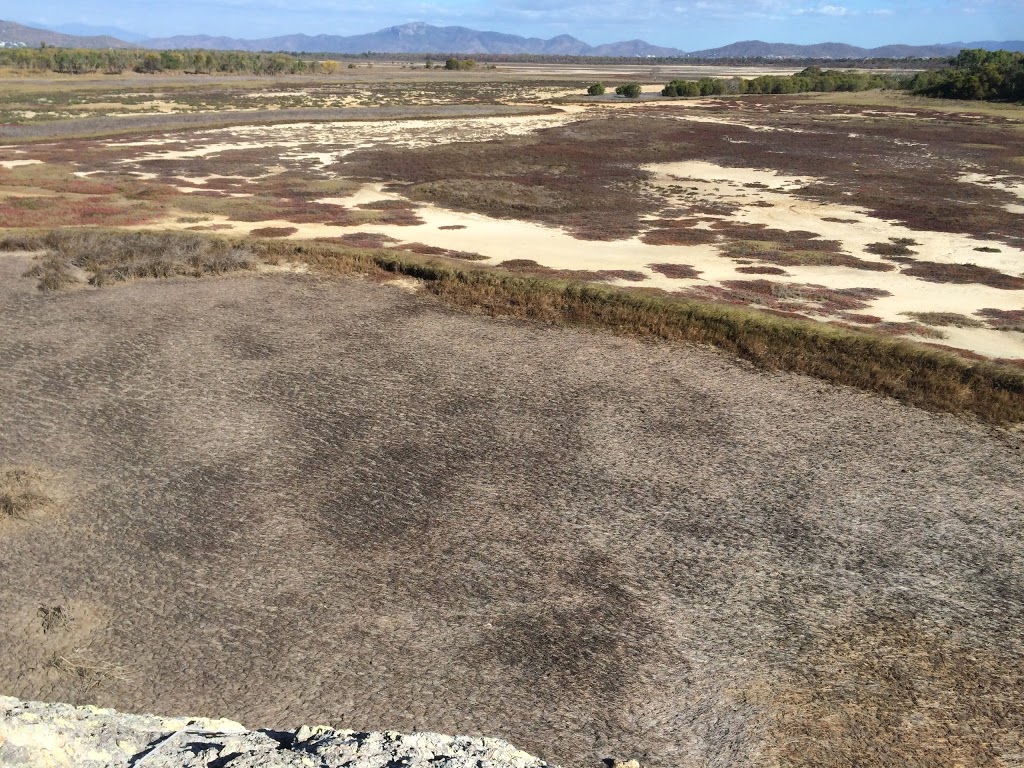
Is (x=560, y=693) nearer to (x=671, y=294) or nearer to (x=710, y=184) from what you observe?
(x=671, y=294)

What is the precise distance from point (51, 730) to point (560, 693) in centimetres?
649

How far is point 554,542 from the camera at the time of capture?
15031 mm

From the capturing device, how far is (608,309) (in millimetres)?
27703

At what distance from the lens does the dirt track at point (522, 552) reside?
11.3 meters

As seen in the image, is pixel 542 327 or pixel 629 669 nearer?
pixel 629 669

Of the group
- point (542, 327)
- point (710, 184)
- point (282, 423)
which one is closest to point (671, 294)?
point (542, 327)

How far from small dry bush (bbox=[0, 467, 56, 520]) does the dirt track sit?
0.32 meters

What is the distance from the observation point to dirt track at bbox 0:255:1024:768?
11.3 meters

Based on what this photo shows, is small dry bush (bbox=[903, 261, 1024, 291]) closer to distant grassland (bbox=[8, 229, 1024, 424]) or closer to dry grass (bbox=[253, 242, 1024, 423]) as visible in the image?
dry grass (bbox=[253, 242, 1024, 423])

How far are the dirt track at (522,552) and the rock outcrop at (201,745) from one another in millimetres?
1038

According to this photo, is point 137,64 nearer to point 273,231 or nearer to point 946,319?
point 273,231

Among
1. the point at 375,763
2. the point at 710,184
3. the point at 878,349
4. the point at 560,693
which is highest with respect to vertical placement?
the point at 710,184

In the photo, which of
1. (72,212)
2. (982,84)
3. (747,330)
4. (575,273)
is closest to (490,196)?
(575,273)

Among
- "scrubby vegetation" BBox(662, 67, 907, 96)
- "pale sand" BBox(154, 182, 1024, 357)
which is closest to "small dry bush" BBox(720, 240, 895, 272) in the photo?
"pale sand" BBox(154, 182, 1024, 357)
